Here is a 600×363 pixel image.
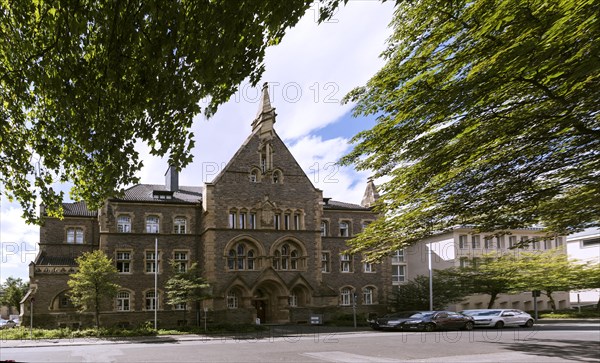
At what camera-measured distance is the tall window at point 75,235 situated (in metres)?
37.2

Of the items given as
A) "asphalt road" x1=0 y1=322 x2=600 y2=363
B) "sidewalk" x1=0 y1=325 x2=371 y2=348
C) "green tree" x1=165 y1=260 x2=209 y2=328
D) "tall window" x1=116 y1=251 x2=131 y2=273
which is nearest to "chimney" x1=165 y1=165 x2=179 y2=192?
"tall window" x1=116 y1=251 x2=131 y2=273

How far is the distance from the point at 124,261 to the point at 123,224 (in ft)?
9.30

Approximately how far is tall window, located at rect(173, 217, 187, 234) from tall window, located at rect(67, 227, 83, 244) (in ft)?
23.9

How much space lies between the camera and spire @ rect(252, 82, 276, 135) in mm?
39906

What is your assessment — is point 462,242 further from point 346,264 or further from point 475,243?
point 346,264

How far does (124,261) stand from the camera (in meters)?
36.2

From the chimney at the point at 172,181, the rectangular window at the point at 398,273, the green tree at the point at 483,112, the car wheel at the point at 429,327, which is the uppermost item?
the chimney at the point at 172,181

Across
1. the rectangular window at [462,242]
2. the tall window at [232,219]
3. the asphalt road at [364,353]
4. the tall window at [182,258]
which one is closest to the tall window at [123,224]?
the tall window at [182,258]

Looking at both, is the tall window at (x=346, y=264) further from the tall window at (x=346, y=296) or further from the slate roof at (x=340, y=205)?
the slate roof at (x=340, y=205)

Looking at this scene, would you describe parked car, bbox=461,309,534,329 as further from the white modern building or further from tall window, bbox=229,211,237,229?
tall window, bbox=229,211,237,229

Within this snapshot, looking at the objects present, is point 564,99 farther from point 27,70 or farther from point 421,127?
point 27,70

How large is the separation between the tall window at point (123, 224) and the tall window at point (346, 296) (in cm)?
1883

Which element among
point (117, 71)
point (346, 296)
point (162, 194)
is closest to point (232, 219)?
point (162, 194)

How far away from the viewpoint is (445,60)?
524 centimetres
